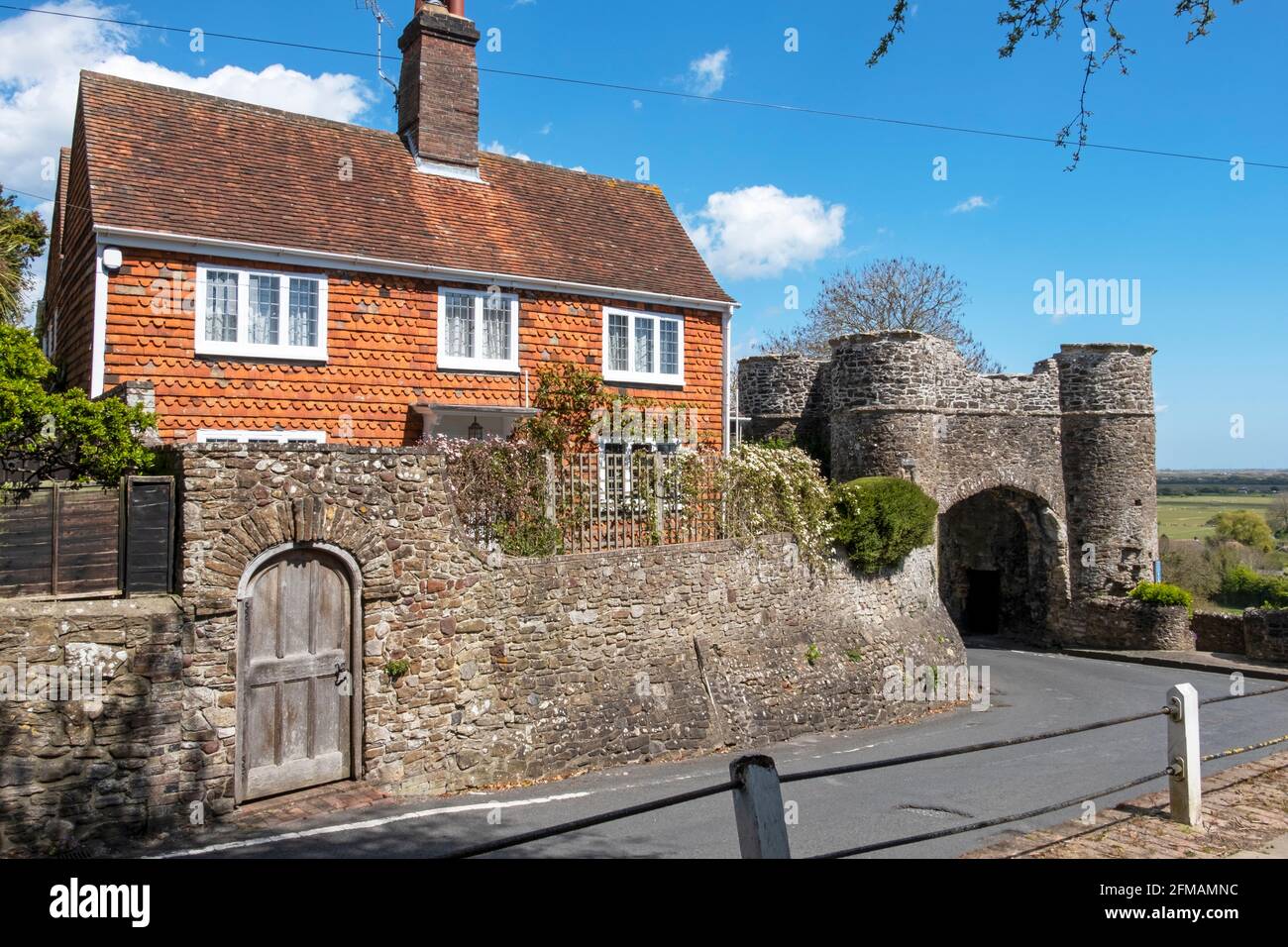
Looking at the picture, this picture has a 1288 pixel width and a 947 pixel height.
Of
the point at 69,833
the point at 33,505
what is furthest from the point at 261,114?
the point at 69,833

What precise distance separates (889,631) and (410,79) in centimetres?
1483

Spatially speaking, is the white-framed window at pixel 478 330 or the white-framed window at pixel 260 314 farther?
the white-framed window at pixel 478 330

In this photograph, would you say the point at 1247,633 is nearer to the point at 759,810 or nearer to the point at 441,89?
the point at 441,89

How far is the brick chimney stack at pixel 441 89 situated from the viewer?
18469 millimetres

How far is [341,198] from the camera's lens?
56.2 ft

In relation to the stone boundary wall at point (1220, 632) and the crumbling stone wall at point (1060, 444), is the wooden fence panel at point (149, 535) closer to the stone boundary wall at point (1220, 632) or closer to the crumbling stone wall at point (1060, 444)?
the crumbling stone wall at point (1060, 444)

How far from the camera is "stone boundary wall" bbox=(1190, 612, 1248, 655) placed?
26812mm

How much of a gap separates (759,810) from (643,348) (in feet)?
52.6

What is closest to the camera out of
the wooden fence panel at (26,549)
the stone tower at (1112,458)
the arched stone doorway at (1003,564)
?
the wooden fence panel at (26,549)

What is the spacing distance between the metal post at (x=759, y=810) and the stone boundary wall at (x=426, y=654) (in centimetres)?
707

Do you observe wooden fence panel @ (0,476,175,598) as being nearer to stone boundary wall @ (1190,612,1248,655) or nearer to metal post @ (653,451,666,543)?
metal post @ (653,451,666,543)

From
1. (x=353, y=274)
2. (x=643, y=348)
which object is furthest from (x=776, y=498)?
(x=353, y=274)

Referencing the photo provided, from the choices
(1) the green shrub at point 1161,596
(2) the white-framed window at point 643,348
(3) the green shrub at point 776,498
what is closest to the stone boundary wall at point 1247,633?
(1) the green shrub at point 1161,596
